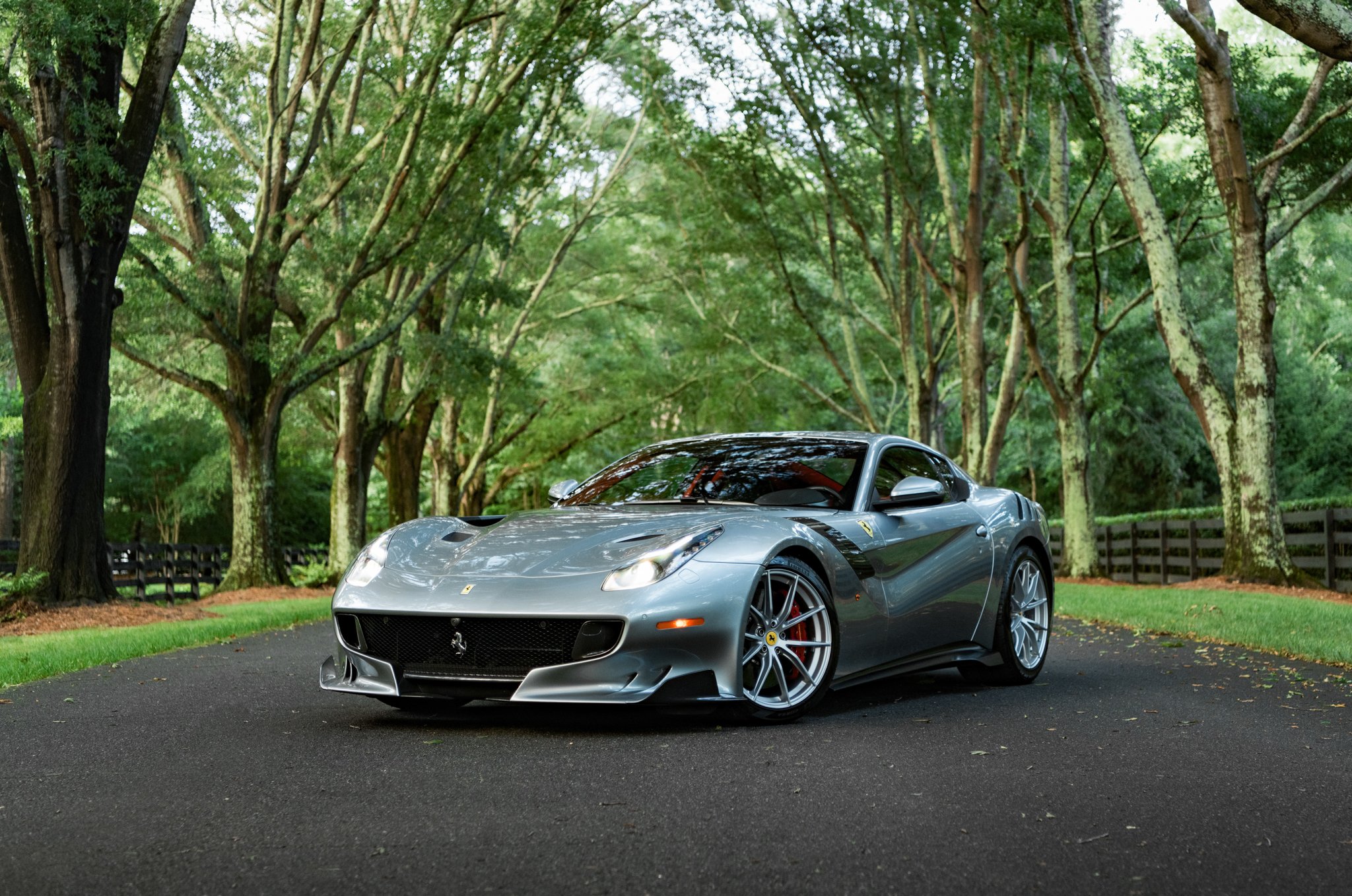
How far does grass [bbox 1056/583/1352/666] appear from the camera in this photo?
10.4 m

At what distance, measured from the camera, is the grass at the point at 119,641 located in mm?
9544

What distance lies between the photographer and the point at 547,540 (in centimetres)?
654

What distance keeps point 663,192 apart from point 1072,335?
541 inches

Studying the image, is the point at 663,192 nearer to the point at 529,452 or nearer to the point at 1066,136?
the point at 529,452

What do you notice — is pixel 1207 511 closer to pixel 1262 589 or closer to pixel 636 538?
pixel 1262 589

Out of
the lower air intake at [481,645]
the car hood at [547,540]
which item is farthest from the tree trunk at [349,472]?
the lower air intake at [481,645]

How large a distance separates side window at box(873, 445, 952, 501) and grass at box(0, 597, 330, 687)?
5.31m

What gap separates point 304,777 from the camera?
16.7ft

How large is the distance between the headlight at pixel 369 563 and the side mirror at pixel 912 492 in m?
2.55

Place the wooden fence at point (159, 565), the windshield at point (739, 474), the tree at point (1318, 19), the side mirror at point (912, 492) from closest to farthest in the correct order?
the side mirror at point (912, 492)
the windshield at point (739, 474)
the tree at point (1318, 19)
the wooden fence at point (159, 565)

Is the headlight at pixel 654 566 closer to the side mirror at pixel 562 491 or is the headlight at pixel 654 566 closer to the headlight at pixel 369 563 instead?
the headlight at pixel 369 563

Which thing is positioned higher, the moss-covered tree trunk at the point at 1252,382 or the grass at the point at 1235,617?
the moss-covered tree trunk at the point at 1252,382

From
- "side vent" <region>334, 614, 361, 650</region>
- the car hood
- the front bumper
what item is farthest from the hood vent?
"side vent" <region>334, 614, 361, 650</region>

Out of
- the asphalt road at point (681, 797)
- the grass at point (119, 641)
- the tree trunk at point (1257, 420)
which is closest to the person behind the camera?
the asphalt road at point (681, 797)
